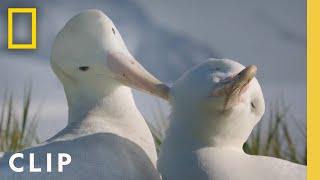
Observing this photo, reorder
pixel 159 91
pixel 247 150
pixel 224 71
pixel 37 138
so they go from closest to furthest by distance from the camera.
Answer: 1. pixel 224 71
2. pixel 159 91
3. pixel 247 150
4. pixel 37 138

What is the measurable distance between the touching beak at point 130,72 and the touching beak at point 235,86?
1.58ft

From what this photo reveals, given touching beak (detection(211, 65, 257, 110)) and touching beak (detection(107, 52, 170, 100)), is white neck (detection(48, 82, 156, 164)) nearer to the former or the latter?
touching beak (detection(107, 52, 170, 100))

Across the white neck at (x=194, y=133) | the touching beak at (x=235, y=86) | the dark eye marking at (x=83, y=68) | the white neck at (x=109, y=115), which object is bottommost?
the white neck at (x=109, y=115)

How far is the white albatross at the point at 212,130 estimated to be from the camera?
314cm

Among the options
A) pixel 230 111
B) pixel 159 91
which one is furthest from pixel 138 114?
pixel 230 111

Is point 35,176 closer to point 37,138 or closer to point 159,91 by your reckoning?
point 159,91

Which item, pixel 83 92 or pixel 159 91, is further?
pixel 83 92

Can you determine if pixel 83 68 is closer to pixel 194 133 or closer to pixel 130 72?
pixel 130 72

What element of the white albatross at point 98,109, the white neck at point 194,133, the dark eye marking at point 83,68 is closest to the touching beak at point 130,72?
the white albatross at point 98,109

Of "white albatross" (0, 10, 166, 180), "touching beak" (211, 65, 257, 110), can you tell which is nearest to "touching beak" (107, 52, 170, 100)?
"white albatross" (0, 10, 166, 180)

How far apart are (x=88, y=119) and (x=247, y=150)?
2.99ft

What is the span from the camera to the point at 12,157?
11.7 ft

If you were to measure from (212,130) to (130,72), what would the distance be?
0.68 metres

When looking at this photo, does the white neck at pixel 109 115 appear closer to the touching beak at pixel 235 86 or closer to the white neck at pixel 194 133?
the white neck at pixel 194 133
